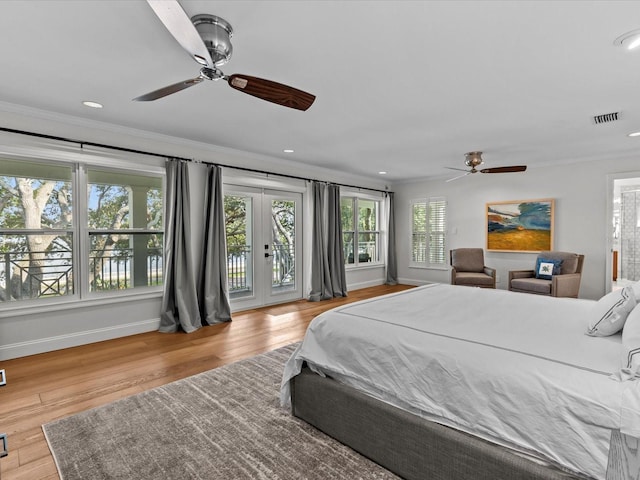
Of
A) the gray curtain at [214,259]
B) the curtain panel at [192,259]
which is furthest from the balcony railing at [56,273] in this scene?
the gray curtain at [214,259]

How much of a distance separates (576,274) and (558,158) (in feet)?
6.24

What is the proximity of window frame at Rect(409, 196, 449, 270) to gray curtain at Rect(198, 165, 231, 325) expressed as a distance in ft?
14.9

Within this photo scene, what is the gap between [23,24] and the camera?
197 centimetres

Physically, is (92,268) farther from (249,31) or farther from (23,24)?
(249,31)

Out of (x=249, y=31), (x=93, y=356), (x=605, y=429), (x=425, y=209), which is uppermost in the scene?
(x=249, y=31)

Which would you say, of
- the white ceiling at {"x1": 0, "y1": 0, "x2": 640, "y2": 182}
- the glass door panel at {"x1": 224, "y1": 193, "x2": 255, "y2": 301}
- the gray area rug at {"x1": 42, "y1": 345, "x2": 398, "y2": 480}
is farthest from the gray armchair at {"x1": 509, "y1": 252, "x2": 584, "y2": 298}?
the gray area rug at {"x1": 42, "y1": 345, "x2": 398, "y2": 480}

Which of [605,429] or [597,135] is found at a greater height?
[597,135]

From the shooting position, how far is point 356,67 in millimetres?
2467

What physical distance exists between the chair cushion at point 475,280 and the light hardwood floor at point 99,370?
9.23 feet

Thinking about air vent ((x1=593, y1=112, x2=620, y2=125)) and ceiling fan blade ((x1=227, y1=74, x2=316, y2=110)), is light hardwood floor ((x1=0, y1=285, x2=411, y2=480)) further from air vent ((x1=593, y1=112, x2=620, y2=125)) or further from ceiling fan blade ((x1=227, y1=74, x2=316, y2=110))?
air vent ((x1=593, y1=112, x2=620, y2=125))

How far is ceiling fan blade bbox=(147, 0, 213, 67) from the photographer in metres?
1.40

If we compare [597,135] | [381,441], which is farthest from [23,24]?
[597,135]

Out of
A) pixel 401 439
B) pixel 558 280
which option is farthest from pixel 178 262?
pixel 558 280

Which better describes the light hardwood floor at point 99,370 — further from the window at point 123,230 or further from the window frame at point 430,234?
the window frame at point 430,234
